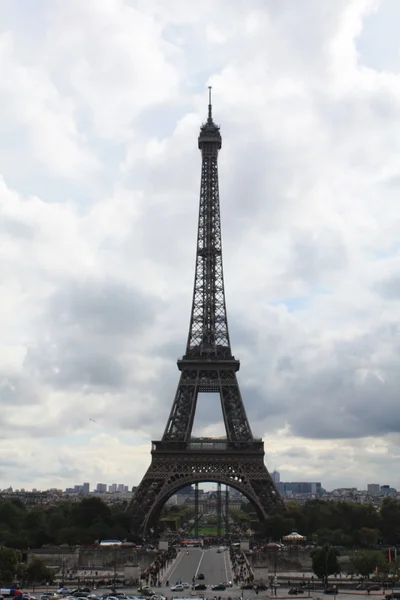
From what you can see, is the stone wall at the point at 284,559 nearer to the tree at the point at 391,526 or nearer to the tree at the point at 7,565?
the tree at the point at 391,526

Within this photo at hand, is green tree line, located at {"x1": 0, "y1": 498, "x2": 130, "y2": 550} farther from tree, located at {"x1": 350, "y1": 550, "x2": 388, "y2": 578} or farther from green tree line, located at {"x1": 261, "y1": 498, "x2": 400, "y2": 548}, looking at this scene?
tree, located at {"x1": 350, "y1": 550, "x2": 388, "y2": 578}

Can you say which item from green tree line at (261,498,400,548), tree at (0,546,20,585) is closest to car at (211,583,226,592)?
tree at (0,546,20,585)

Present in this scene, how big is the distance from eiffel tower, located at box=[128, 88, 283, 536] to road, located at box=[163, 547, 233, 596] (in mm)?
7627

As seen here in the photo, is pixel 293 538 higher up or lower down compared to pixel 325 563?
higher up

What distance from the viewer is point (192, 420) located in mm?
107438

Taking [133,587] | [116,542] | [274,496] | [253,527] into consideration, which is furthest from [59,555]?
[253,527]

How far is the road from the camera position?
76.4 metres

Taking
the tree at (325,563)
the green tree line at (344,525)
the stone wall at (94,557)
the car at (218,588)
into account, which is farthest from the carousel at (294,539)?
the car at (218,588)

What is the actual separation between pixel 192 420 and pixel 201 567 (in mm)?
25554

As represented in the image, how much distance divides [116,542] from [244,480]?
19385 millimetres

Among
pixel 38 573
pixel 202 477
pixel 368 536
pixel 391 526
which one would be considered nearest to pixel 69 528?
pixel 202 477

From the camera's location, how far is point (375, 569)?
73688 mm

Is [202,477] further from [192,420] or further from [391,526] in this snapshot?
[391,526]

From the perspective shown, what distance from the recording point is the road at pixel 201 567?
251ft
